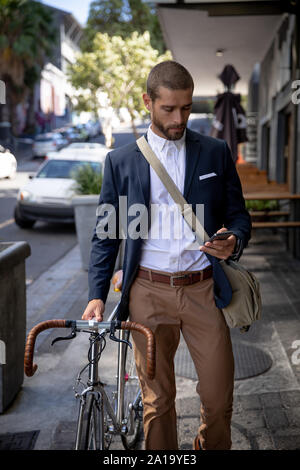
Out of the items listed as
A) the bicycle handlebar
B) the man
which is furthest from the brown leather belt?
the bicycle handlebar

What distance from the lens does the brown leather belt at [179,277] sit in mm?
2760

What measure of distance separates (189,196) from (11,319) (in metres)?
1.99

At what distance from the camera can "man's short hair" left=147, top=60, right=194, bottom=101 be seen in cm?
257

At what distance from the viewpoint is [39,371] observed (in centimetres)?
492

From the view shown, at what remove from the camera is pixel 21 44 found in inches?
1447

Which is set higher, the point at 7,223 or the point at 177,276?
the point at 177,276

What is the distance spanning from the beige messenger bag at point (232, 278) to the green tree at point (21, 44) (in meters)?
33.3

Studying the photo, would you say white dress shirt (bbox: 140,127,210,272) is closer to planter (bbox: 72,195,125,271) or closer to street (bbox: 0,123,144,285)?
planter (bbox: 72,195,125,271)

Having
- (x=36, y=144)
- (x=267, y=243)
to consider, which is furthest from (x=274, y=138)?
(x=36, y=144)

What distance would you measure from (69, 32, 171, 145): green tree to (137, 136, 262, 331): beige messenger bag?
29267 millimetres

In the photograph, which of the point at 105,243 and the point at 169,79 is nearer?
the point at 169,79

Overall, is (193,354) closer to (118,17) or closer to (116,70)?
(116,70)

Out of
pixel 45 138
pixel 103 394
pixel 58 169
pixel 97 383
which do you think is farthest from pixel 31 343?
pixel 45 138

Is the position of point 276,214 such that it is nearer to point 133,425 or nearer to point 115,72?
point 133,425
